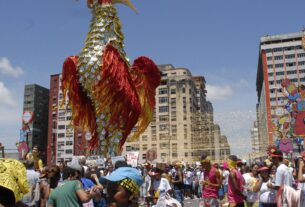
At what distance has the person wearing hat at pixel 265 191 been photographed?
6281 millimetres

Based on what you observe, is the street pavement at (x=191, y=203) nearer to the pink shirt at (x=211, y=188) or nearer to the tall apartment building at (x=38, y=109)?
the pink shirt at (x=211, y=188)

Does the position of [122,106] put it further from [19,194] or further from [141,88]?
[19,194]

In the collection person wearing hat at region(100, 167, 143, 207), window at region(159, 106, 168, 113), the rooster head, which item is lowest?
person wearing hat at region(100, 167, 143, 207)

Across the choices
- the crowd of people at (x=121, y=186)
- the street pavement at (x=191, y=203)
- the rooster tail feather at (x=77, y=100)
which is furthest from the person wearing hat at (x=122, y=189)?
the street pavement at (x=191, y=203)

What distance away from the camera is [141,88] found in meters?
10.6

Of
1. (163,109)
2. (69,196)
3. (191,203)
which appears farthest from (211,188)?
(163,109)

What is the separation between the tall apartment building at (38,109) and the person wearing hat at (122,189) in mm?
98684

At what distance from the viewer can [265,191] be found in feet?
21.0

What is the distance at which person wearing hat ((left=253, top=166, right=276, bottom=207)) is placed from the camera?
628 centimetres

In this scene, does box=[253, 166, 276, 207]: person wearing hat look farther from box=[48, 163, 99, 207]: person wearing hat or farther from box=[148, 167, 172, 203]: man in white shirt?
box=[48, 163, 99, 207]: person wearing hat

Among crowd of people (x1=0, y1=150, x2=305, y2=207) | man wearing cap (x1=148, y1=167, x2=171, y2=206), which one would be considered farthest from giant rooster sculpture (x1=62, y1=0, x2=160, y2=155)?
man wearing cap (x1=148, y1=167, x2=171, y2=206)

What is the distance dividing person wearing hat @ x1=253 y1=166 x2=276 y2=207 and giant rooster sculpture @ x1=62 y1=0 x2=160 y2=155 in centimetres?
409

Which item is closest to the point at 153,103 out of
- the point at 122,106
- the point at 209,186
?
the point at 122,106

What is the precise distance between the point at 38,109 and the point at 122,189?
10457 cm
